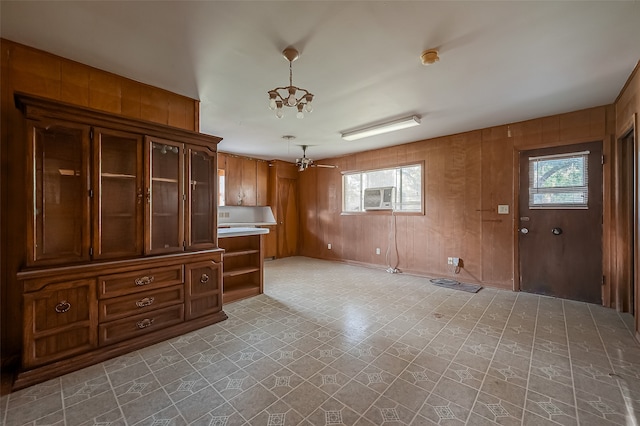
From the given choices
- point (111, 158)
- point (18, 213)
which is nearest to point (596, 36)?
point (111, 158)

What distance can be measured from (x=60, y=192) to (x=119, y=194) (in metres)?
0.40

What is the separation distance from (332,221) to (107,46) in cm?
514

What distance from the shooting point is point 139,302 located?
2.37 metres

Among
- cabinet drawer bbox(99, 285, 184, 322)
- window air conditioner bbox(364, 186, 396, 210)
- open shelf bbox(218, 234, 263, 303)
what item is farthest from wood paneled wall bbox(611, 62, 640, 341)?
cabinet drawer bbox(99, 285, 184, 322)

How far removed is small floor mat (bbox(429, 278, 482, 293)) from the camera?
401 cm

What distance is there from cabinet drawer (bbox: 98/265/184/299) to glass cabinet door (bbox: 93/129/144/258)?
201 mm

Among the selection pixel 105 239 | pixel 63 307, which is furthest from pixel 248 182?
pixel 63 307

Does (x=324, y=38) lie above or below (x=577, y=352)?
above

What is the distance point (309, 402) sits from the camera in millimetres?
1676

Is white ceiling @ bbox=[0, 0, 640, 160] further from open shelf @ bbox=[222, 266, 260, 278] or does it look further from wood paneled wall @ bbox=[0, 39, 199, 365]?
open shelf @ bbox=[222, 266, 260, 278]

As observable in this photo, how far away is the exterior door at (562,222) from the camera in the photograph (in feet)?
11.1

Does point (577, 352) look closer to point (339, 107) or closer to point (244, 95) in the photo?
point (339, 107)

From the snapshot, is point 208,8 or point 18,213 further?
point 18,213

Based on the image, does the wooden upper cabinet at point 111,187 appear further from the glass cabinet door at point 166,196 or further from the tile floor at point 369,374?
the tile floor at point 369,374
